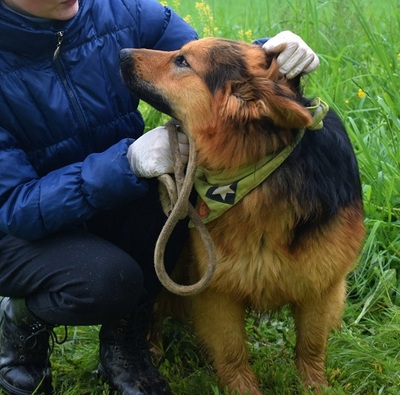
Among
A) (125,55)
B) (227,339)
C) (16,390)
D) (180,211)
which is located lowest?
(16,390)

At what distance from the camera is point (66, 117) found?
8.79 feet

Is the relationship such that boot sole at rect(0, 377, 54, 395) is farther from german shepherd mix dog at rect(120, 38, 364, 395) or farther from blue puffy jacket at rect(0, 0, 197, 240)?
german shepherd mix dog at rect(120, 38, 364, 395)

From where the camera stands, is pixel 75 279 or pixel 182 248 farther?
pixel 182 248

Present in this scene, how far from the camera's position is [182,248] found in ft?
9.80

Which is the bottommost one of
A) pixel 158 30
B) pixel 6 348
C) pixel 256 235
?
pixel 6 348

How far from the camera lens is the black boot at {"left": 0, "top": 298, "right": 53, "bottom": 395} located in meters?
2.91

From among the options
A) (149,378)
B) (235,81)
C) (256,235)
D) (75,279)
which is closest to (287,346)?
(149,378)

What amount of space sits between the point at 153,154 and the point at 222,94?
29cm

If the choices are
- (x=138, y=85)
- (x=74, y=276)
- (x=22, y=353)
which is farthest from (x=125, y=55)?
(x=22, y=353)

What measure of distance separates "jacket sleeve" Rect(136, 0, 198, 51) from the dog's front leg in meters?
0.96

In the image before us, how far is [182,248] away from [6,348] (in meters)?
0.77

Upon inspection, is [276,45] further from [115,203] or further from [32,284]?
[32,284]

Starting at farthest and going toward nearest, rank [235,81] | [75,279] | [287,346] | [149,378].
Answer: [287,346] → [149,378] → [75,279] → [235,81]

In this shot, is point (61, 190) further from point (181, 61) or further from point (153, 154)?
point (181, 61)
